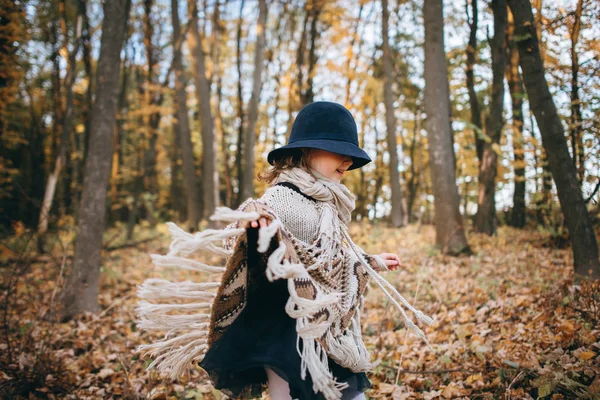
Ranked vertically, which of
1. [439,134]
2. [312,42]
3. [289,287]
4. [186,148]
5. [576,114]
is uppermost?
[312,42]

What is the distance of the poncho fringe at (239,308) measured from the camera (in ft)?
4.91

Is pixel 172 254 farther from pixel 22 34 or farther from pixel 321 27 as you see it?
pixel 321 27

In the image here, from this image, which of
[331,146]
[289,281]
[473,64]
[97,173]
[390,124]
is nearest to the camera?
[289,281]

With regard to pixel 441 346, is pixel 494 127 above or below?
above

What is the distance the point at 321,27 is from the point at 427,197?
13495 millimetres

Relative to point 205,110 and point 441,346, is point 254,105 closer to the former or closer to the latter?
point 205,110

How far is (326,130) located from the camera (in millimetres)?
1959

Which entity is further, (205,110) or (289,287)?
(205,110)

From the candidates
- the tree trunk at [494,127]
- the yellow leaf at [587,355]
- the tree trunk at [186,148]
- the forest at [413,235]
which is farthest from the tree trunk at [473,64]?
the yellow leaf at [587,355]

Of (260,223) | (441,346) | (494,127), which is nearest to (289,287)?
(260,223)

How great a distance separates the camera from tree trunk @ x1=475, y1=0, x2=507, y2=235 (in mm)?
9867

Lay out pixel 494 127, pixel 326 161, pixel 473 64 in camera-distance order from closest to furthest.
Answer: pixel 326 161 < pixel 494 127 < pixel 473 64

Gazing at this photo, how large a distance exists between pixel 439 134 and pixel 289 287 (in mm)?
6764

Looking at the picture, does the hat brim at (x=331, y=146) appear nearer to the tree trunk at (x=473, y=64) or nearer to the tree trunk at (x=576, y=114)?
the tree trunk at (x=576, y=114)
